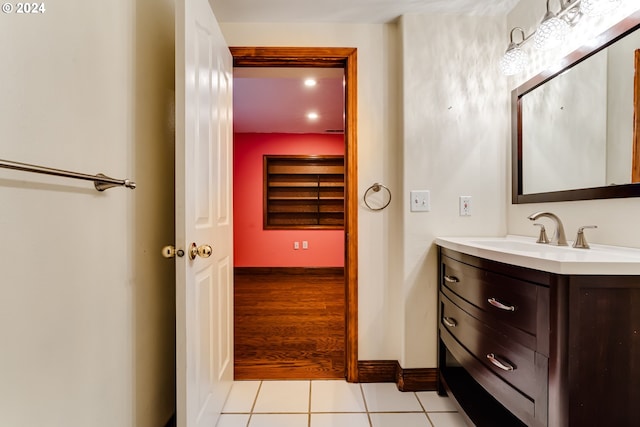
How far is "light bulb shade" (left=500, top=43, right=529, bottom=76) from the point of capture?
61.9 inches

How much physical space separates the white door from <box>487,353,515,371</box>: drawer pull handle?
3.96ft

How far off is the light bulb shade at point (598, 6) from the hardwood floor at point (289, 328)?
2.25 meters

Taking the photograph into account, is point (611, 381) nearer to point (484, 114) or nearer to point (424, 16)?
point (484, 114)

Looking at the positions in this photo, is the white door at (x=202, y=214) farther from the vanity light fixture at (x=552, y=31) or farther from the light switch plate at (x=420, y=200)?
the vanity light fixture at (x=552, y=31)

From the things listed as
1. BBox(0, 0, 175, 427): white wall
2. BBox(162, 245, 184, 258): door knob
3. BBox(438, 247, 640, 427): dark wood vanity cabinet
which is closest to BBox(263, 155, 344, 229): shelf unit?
BBox(0, 0, 175, 427): white wall

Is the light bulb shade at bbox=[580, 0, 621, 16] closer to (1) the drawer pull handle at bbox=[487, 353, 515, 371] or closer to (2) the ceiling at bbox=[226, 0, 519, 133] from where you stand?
(2) the ceiling at bbox=[226, 0, 519, 133]

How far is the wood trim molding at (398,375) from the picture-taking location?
6.00 ft

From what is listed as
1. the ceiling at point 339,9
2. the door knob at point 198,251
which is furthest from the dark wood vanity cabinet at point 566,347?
the ceiling at point 339,9

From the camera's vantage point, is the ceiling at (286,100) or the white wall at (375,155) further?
the ceiling at (286,100)

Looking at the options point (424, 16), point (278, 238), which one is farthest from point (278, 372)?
point (278, 238)

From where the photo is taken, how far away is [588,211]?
132 cm

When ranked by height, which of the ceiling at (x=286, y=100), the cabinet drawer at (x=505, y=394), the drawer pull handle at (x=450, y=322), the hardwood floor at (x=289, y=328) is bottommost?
the hardwood floor at (x=289, y=328)

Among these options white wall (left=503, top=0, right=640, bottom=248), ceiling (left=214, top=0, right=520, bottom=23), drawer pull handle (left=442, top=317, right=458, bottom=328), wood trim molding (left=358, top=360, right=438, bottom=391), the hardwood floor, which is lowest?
the hardwood floor

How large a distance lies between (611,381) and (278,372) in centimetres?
172
